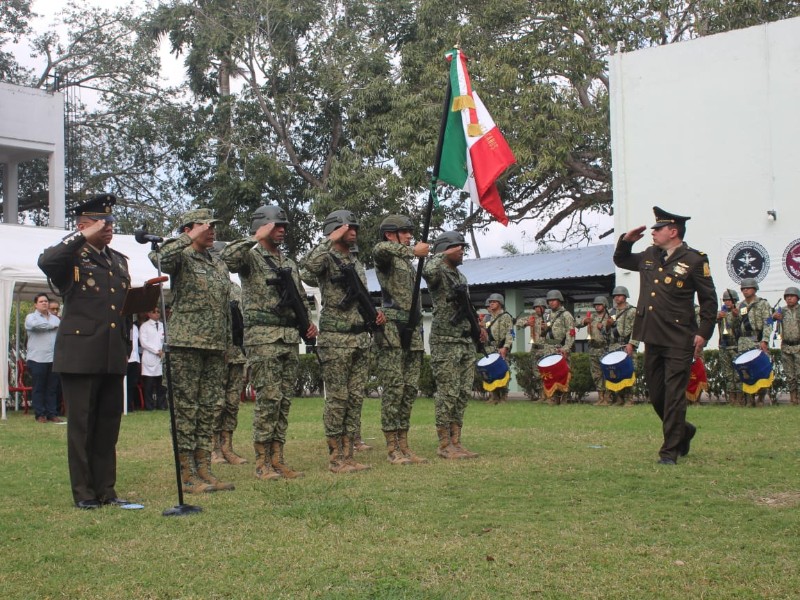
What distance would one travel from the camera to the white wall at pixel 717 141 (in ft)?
61.2

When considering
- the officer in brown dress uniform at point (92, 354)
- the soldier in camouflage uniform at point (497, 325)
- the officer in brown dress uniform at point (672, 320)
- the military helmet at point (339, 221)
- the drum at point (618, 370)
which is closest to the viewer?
the officer in brown dress uniform at point (92, 354)

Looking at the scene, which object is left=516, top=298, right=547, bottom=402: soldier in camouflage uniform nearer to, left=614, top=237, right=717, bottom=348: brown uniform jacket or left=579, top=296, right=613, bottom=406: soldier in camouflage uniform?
left=579, top=296, right=613, bottom=406: soldier in camouflage uniform

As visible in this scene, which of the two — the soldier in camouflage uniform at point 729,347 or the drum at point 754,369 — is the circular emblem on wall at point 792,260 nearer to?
the soldier in camouflage uniform at point 729,347

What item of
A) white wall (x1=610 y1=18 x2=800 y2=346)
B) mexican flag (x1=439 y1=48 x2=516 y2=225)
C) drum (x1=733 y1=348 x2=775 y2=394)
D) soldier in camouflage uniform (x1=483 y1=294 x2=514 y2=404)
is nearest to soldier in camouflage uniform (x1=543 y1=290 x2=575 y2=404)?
soldier in camouflage uniform (x1=483 y1=294 x2=514 y2=404)

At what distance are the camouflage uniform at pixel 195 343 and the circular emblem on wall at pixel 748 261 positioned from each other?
1409 centimetres

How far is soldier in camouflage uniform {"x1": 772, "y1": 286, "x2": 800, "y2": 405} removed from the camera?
15852 mm

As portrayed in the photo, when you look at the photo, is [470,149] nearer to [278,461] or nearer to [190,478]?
[278,461]

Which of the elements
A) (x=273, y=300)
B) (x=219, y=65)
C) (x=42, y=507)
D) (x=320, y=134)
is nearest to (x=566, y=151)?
(x=320, y=134)

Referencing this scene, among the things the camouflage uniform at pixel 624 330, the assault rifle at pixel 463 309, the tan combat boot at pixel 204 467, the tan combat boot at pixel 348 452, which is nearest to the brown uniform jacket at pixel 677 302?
the assault rifle at pixel 463 309

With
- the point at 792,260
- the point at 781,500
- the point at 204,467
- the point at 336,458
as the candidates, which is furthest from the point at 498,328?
the point at 781,500

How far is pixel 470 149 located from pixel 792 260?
11324 millimetres

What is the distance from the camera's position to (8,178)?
1035 inches

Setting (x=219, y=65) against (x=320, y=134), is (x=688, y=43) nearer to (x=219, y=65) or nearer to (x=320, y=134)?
(x=320, y=134)

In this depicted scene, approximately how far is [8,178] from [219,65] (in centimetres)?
836
